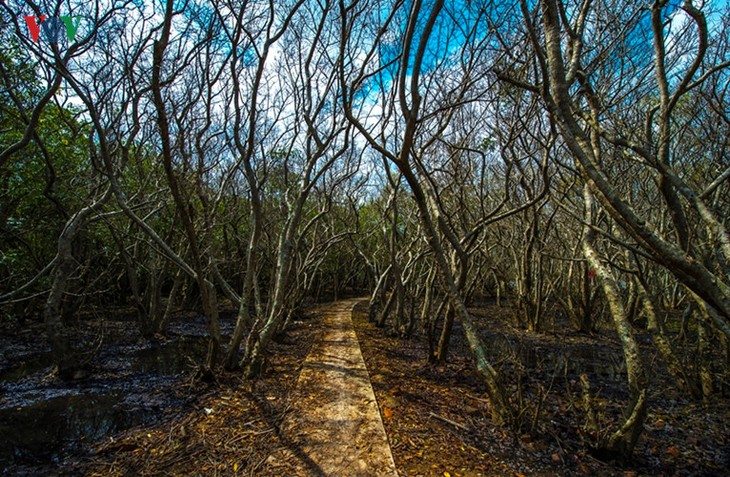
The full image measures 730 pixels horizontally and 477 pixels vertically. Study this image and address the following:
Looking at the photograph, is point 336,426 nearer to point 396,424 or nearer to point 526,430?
point 396,424

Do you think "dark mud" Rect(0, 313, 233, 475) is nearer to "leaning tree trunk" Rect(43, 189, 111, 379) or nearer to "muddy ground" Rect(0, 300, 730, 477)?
"muddy ground" Rect(0, 300, 730, 477)

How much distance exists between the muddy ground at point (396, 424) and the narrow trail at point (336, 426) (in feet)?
0.44

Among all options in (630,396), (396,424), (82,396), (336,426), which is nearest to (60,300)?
(82,396)

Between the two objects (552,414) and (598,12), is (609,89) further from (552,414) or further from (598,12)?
(552,414)

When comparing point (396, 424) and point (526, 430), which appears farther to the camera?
point (396, 424)

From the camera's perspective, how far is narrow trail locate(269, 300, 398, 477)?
298cm

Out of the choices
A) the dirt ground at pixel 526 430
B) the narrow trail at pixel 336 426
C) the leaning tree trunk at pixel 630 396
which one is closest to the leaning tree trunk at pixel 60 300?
the narrow trail at pixel 336 426

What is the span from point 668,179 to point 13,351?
11.0 meters

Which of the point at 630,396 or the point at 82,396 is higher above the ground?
the point at 630,396

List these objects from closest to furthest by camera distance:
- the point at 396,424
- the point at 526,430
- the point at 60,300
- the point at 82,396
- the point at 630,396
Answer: the point at 630,396, the point at 526,430, the point at 396,424, the point at 82,396, the point at 60,300

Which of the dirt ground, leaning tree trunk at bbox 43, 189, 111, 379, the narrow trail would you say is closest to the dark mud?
leaning tree trunk at bbox 43, 189, 111, 379

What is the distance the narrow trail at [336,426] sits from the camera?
2.98 m

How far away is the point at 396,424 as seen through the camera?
3.76m

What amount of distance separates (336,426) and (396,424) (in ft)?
2.05
